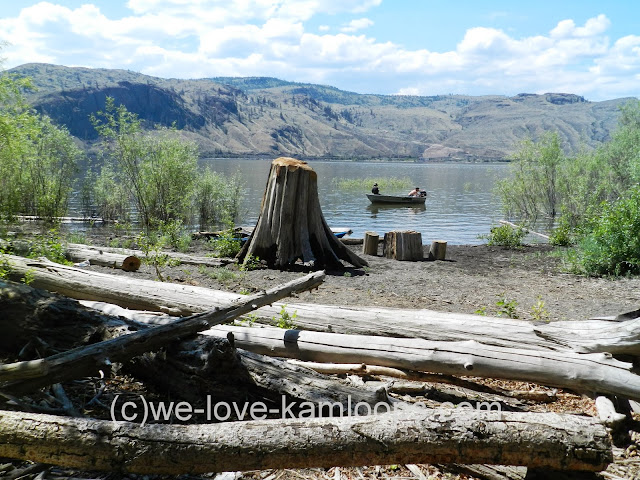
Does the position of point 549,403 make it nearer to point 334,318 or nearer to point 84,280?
point 334,318

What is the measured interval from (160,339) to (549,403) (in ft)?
11.5

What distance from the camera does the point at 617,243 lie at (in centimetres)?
1216

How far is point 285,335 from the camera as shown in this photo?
5207 mm

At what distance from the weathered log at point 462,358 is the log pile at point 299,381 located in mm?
12

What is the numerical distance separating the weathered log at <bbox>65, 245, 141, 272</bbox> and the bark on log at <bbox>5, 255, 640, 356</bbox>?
3034 mm

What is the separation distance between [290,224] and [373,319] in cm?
657

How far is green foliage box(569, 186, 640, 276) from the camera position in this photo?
11.8 meters

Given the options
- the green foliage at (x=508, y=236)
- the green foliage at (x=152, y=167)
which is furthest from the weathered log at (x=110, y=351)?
the green foliage at (x=508, y=236)

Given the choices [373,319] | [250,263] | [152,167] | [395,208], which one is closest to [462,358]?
[373,319]

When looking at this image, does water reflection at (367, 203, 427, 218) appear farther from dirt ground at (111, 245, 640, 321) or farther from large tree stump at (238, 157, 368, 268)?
large tree stump at (238, 157, 368, 268)

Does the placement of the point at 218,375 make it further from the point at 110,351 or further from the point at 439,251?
the point at 439,251

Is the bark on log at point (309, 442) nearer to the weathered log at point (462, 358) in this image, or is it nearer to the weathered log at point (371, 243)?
the weathered log at point (462, 358)

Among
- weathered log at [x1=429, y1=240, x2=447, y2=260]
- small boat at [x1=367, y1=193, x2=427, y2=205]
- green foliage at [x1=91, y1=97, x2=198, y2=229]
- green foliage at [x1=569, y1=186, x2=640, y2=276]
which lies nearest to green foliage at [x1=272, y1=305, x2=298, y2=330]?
green foliage at [x1=569, y1=186, x2=640, y2=276]

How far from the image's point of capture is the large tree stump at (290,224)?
12031mm
